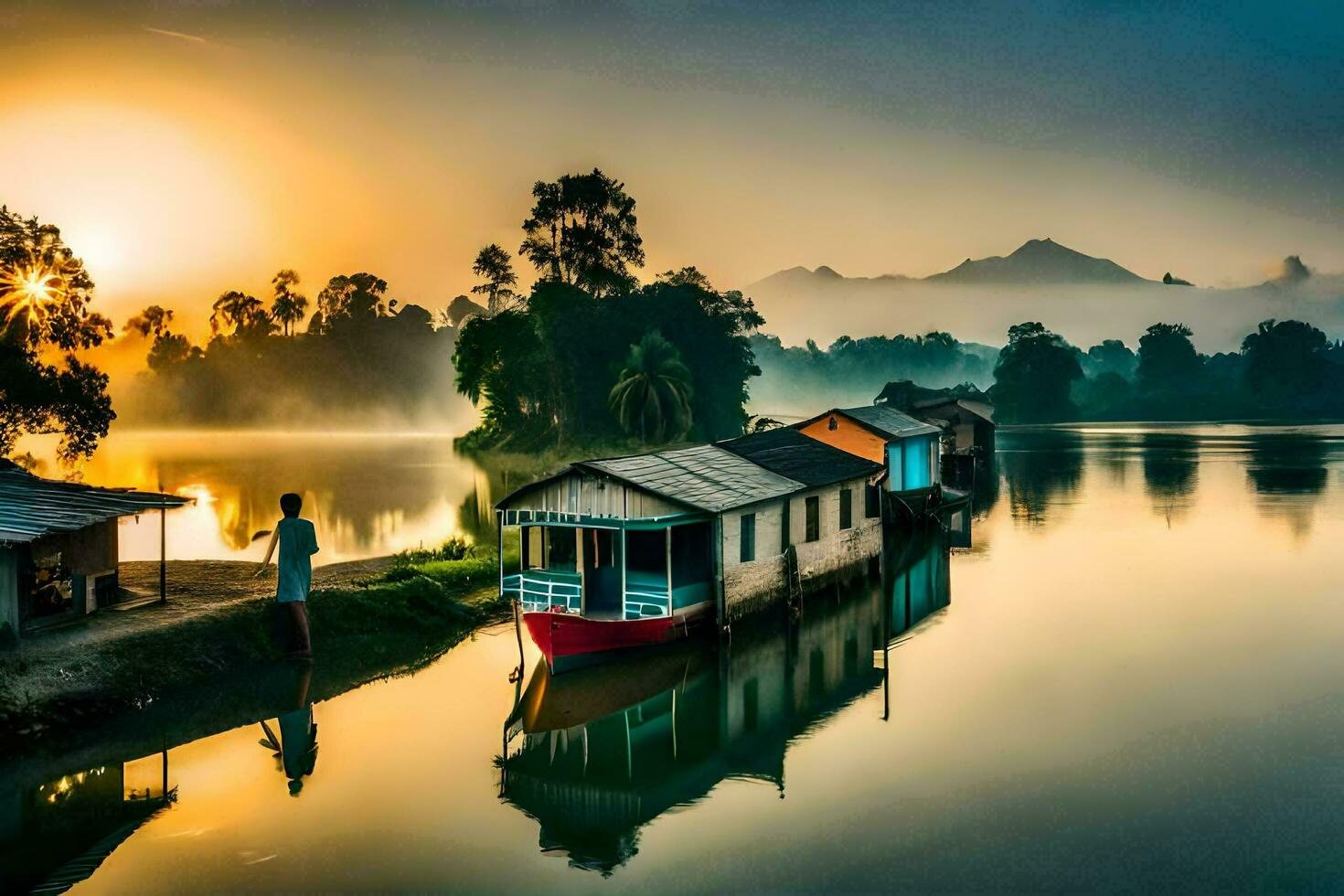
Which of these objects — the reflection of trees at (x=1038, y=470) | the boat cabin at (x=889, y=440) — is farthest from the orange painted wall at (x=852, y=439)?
the reflection of trees at (x=1038, y=470)

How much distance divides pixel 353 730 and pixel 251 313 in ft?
532

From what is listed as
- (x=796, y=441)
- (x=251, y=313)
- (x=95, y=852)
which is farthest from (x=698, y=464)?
(x=251, y=313)

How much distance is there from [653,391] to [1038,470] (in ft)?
97.8

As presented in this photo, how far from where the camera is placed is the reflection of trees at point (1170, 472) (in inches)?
2201

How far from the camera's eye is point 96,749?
19422 millimetres

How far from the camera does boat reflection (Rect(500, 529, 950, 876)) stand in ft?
58.2

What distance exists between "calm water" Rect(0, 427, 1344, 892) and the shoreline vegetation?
4.38 feet

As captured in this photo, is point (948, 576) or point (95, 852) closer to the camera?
point (95, 852)

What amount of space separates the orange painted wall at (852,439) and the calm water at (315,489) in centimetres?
1561

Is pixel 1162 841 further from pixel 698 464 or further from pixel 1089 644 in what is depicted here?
pixel 698 464

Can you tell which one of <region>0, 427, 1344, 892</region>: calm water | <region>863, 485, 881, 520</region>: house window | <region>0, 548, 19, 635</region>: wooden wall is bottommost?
<region>0, 427, 1344, 892</region>: calm water

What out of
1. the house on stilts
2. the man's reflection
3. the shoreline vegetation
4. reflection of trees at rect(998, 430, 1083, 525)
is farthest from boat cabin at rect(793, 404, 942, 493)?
the man's reflection

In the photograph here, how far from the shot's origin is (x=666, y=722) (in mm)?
21766

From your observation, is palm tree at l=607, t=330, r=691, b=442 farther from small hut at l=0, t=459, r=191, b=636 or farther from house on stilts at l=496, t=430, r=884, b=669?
small hut at l=0, t=459, r=191, b=636
